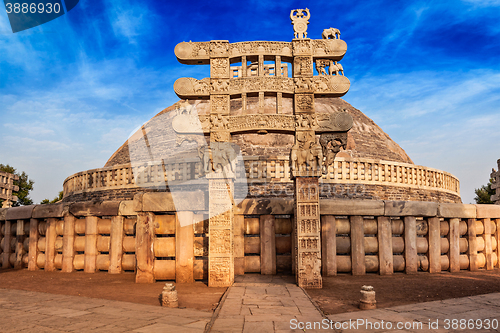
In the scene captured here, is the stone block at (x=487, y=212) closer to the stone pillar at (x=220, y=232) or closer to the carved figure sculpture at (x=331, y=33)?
the stone pillar at (x=220, y=232)

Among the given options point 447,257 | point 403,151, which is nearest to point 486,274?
point 447,257

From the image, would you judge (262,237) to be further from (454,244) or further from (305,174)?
(454,244)

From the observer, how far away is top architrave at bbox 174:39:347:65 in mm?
7551

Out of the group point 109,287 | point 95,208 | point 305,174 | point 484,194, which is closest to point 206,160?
point 305,174

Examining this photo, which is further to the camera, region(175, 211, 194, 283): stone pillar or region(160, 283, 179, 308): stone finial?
region(175, 211, 194, 283): stone pillar

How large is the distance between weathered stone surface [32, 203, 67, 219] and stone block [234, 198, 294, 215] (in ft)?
16.6

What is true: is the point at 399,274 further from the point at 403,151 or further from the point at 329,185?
the point at 403,151

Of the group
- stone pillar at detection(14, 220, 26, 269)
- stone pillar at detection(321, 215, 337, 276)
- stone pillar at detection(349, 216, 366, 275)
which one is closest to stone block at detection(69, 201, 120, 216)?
stone pillar at detection(14, 220, 26, 269)

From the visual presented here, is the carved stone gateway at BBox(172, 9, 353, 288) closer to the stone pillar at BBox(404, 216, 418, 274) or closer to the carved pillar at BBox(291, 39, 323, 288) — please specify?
the carved pillar at BBox(291, 39, 323, 288)

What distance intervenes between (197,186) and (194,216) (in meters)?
7.18

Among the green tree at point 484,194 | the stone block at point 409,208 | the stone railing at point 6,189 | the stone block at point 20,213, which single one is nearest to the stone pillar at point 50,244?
the stone block at point 20,213

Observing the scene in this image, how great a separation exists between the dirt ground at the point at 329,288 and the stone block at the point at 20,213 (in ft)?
6.95

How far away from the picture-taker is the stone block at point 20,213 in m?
10.2

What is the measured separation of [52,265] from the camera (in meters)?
9.47
